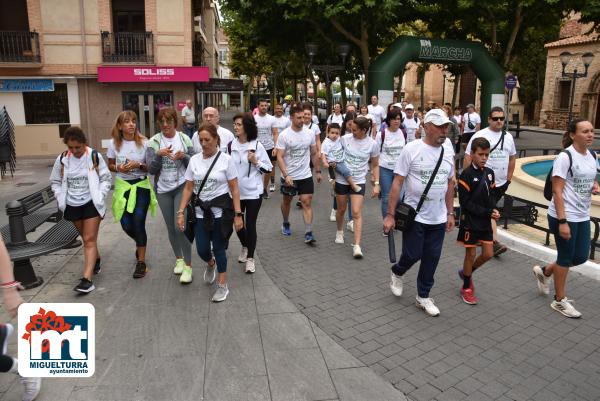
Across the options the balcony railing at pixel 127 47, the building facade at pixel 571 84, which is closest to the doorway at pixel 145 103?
the balcony railing at pixel 127 47

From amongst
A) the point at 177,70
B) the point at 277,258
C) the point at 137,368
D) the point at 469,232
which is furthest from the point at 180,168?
the point at 177,70

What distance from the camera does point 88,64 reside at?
18984 mm

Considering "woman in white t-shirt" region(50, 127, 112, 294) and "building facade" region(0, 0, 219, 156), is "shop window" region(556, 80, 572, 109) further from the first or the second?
"woman in white t-shirt" region(50, 127, 112, 294)

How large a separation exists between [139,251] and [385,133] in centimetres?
394

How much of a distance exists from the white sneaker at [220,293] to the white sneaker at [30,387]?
1.90 metres

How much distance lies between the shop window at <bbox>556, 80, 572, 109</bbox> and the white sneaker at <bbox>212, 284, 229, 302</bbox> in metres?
35.7

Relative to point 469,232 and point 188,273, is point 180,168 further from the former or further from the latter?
point 469,232

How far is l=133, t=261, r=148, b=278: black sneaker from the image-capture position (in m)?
5.70

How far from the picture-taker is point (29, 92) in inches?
736

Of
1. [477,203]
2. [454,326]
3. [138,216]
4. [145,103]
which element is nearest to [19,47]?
[145,103]

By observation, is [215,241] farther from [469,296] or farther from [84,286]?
[469,296]

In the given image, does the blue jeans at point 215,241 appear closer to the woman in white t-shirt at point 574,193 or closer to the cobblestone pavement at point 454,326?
the cobblestone pavement at point 454,326

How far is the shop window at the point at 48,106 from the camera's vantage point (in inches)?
738

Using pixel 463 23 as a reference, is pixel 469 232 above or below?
below
